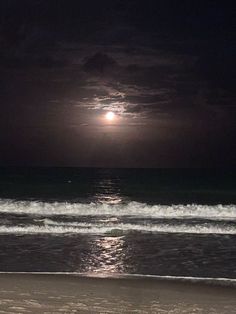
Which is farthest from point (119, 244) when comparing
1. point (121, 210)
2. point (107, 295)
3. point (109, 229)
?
point (121, 210)

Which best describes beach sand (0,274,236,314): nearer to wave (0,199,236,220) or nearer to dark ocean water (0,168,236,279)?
dark ocean water (0,168,236,279)

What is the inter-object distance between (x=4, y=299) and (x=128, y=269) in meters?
3.97

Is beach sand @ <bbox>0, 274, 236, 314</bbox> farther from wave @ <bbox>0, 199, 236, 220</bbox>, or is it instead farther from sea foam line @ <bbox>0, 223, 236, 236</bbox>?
wave @ <bbox>0, 199, 236, 220</bbox>

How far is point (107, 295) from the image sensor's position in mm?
9391

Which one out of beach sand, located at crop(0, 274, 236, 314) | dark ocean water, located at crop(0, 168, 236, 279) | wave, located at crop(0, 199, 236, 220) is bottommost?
beach sand, located at crop(0, 274, 236, 314)

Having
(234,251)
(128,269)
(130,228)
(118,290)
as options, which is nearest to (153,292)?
(118,290)

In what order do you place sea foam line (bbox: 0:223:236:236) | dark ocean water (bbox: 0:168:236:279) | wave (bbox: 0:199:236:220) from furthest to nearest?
wave (bbox: 0:199:236:220) < sea foam line (bbox: 0:223:236:236) < dark ocean water (bbox: 0:168:236:279)

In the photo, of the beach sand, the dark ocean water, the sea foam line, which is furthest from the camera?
the sea foam line

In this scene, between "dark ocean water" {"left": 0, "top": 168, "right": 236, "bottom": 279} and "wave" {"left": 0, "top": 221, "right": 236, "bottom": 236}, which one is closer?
"dark ocean water" {"left": 0, "top": 168, "right": 236, "bottom": 279}

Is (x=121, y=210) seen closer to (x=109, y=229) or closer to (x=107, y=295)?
(x=109, y=229)

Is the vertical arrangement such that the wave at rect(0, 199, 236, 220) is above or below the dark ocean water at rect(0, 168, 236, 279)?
above

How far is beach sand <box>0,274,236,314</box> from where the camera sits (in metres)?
8.34

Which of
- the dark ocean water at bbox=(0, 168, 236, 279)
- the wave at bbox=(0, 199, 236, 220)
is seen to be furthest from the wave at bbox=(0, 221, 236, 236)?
the wave at bbox=(0, 199, 236, 220)

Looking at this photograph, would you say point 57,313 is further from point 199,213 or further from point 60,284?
point 199,213
